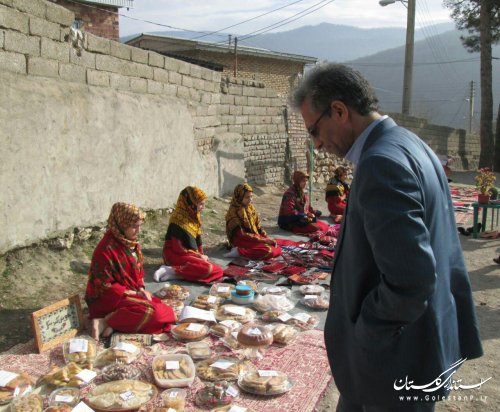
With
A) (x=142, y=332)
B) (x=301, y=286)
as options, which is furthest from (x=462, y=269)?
(x=301, y=286)

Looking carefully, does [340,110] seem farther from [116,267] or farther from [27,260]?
[27,260]

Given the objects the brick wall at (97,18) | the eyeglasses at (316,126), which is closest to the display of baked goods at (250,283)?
the eyeglasses at (316,126)

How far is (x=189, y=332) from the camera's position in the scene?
12.2 ft

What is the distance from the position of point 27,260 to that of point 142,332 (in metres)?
1.90

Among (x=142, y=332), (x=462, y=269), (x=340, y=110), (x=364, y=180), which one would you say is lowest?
(x=142, y=332)

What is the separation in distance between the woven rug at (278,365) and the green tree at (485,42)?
1614cm

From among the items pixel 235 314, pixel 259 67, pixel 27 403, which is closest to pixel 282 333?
pixel 235 314

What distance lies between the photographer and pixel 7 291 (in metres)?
4.50

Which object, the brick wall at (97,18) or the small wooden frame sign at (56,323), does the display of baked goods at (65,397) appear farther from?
the brick wall at (97,18)

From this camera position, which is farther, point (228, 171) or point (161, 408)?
point (228, 171)

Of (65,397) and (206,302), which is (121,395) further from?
(206,302)

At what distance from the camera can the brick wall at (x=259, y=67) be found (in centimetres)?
1956

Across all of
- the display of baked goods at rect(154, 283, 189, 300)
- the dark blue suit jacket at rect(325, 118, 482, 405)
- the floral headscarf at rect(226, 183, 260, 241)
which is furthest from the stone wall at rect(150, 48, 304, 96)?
the dark blue suit jacket at rect(325, 118, 482, 405)

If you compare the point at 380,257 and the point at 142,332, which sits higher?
the point at 380,257
